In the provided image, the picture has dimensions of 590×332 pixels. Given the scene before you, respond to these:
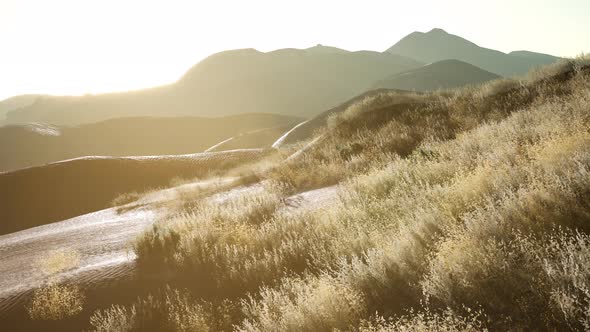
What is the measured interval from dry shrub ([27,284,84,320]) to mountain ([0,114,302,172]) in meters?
57.9

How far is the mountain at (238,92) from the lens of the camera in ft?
402

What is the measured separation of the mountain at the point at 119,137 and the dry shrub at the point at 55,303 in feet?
190

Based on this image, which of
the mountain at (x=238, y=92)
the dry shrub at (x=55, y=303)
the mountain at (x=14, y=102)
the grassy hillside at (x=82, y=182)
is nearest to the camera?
the dry shrub at (x=55, y=303)

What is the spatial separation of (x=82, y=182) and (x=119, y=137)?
186 ft

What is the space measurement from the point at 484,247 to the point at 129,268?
5.11m

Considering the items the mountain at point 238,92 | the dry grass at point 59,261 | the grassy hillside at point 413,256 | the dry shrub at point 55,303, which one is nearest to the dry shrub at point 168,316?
the grassy hillside at point 413,256

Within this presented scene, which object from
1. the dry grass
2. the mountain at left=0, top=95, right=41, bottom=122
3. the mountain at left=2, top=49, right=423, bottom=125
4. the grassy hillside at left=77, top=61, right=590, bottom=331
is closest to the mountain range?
the mountain at left=2, top=49, right=423, bottom=125

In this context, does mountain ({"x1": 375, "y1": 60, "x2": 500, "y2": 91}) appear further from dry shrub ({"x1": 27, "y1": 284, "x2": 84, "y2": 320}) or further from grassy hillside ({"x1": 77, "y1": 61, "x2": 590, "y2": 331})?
dry shrub ({"x1": 27, "y1": 284, "x2": 84, "y2": 320})

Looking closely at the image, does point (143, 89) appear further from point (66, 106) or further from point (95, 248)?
point (95, 248)

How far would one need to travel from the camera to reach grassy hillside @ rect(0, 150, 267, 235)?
70.2 ft

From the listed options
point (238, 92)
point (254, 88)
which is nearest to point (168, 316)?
point (238, 92)

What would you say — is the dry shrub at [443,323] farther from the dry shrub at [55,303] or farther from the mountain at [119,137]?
the mountain at [119,137]

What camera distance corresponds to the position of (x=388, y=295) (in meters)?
3.57

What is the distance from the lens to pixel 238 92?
427 feet
